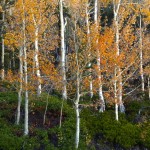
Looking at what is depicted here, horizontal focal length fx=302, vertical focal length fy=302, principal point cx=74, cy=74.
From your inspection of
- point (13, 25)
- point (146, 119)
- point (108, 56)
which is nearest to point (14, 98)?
point (13, 25)

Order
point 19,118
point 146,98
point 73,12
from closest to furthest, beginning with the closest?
point 73,12, point 19,118, point 146,98

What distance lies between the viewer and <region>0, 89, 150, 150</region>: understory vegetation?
14.5 m

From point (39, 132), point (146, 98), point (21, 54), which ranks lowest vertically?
point (39, 132)

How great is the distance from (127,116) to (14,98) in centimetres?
713

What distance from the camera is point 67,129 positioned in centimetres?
1564

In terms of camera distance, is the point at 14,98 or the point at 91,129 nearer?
the point at 91,129

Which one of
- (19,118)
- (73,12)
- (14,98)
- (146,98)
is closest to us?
(73,12)

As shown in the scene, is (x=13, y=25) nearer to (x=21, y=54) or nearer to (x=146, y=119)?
(x=21, y=54)

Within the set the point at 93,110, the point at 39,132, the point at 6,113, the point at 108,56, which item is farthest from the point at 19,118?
the point at 108,56

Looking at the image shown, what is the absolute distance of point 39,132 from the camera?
15031mm

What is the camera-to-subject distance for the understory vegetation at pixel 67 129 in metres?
14.5

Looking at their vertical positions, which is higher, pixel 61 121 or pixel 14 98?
pixel 14 98

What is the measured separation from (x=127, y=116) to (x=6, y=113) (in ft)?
24.6

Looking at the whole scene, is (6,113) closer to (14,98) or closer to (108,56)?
(14,98)
